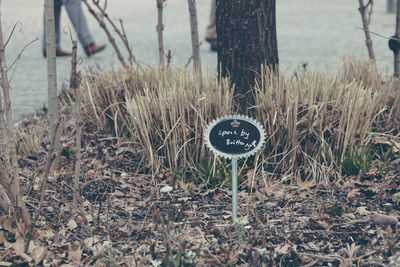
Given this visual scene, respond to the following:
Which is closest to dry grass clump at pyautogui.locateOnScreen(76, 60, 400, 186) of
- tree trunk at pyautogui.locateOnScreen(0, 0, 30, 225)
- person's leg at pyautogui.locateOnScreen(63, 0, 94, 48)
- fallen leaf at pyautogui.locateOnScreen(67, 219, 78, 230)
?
fallen leaf at pyautogui.locateOnScreen(67, 219, 78, 230)

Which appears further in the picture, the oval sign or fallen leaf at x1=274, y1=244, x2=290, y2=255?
the oval sign

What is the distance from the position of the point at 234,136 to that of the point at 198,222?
46cm

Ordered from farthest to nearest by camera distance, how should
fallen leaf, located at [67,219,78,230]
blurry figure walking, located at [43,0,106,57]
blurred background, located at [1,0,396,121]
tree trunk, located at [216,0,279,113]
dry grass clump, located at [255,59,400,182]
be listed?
blurry figure walking, located at [43,0,106,57] → blurred background, located at [1,0,396,121] → tree trunk, located at [216,0,279,113] → dry grass clump, located at [255,59,400,182] → fallen leaf, located at [67,219,78,230]

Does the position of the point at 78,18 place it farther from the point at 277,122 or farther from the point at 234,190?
the point at 234,190

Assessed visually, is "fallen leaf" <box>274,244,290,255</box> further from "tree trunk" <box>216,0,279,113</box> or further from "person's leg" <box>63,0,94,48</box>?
"person's leg" <box>63,0,94,48</box>

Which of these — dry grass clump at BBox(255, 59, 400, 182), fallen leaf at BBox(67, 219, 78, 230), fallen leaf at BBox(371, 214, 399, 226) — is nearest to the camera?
fallen leaf at BBox(371, 214, 399, 226)

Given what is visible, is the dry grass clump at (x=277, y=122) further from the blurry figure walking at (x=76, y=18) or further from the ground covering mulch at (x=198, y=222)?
the blurry figure walking at (x=76, y=18)

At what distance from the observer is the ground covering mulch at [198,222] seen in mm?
2674

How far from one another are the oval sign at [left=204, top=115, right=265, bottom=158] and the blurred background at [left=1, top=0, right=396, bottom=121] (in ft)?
6.30

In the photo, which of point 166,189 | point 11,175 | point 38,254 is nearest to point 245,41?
point 166,189

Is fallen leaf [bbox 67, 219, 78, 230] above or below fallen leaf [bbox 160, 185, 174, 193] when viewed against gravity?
below

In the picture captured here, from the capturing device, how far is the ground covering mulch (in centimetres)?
267

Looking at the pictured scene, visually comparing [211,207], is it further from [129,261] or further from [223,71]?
[223,71]

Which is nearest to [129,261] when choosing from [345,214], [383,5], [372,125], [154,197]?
[154,197]
